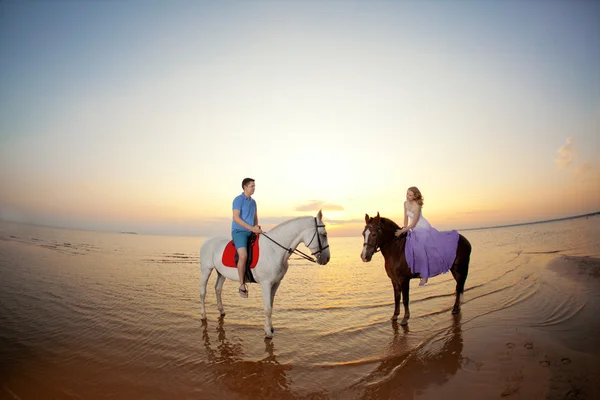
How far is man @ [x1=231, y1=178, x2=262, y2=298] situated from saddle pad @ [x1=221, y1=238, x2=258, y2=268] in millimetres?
156

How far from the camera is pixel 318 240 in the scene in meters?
5.52

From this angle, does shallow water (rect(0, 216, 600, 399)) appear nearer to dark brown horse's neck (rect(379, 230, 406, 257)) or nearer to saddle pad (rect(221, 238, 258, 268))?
saddle pad (rect(221, 238, 258, 268))

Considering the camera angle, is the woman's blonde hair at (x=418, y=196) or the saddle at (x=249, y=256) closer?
the saddle at (x=249, y=256)

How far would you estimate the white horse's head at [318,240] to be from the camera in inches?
217

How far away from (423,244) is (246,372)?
16.3 feet

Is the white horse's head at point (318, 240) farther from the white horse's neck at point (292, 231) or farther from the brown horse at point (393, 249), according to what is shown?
the brown horse at point (393, 249)

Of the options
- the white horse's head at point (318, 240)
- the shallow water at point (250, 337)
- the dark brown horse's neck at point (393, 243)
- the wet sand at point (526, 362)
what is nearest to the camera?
the wet sand at point (526, 362)

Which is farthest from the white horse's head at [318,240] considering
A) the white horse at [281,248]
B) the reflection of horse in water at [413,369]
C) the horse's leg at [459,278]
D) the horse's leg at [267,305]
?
the horse's leg at [459,278]

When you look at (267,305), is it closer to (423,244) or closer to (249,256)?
(249,256)

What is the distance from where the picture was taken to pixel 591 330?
5383 millimetres

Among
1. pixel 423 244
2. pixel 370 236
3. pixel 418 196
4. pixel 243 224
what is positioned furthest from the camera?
pixel 418 196

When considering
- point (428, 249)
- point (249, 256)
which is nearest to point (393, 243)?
point (428, 249)

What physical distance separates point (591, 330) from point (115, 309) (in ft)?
38.6

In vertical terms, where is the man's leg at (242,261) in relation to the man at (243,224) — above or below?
below
